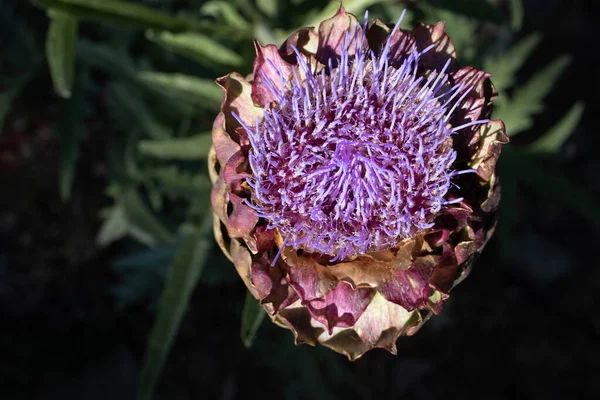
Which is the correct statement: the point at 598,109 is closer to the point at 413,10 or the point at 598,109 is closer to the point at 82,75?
the point at 413,10

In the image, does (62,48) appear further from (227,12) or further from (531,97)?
(531,97)

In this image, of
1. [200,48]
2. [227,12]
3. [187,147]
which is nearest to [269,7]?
[227,12]

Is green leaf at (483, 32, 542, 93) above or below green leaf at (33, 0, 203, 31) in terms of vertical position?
above

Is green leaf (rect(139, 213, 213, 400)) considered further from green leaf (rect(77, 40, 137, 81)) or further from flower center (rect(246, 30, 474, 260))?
green leaf (rect(77, 40, 137, 81))

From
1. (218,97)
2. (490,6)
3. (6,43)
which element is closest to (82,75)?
(6,43)

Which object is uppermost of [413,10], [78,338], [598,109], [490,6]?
[490,6]

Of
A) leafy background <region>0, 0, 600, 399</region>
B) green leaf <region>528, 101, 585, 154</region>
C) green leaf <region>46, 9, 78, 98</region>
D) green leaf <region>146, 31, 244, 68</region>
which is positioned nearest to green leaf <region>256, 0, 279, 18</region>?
leafy background <region>0, 0, 600, 399</region>

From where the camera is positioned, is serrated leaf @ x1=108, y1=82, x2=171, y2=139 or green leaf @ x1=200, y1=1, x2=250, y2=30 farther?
serrated leaf @ x1=108, y1=82, x2=171, y2=139
